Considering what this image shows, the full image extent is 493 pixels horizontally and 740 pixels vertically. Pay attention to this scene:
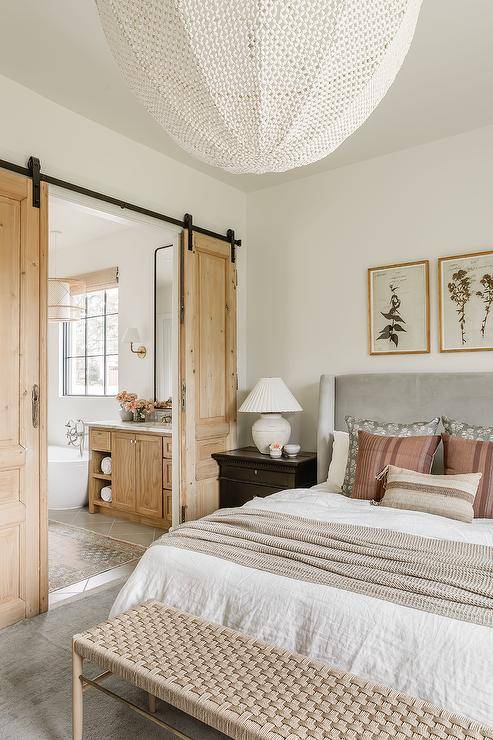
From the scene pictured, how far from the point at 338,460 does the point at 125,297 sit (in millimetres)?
3089

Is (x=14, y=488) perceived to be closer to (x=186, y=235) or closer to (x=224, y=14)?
(x=186, y=235)

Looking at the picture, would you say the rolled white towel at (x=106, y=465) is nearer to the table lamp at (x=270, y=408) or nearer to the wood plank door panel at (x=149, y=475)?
the wood plank door panel at (x=149, y=475)

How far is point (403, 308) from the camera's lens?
3.64 meters

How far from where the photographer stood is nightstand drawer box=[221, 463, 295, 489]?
363cm

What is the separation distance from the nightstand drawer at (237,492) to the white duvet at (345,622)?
1.52 meters

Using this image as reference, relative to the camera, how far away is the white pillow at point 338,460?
3322mm

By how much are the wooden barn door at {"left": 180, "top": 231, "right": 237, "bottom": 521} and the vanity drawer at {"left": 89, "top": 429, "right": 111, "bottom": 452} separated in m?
1.25

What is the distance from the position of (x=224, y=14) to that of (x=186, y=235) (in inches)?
109

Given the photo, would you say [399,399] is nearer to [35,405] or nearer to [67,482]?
[35,405]

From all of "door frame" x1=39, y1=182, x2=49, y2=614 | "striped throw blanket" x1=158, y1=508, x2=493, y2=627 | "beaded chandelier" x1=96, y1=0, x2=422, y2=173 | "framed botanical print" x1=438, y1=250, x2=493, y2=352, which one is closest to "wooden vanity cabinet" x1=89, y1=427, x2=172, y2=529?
"door frame" x1=39, y1=182, x2=49, y2=614

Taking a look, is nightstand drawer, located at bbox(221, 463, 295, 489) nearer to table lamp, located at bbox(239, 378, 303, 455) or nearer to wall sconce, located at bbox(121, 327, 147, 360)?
table lamp, located at bbox(239, 378, 303, 455)

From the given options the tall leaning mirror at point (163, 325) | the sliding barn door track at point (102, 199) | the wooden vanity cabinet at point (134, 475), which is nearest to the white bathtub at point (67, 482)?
the wooden vanity cabinet at point (134, 475)

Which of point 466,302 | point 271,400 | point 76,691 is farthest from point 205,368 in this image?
point 76,691

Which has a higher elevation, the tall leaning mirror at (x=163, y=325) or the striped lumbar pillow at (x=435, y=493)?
the tall leaning mirror at (x=163, y=325)
